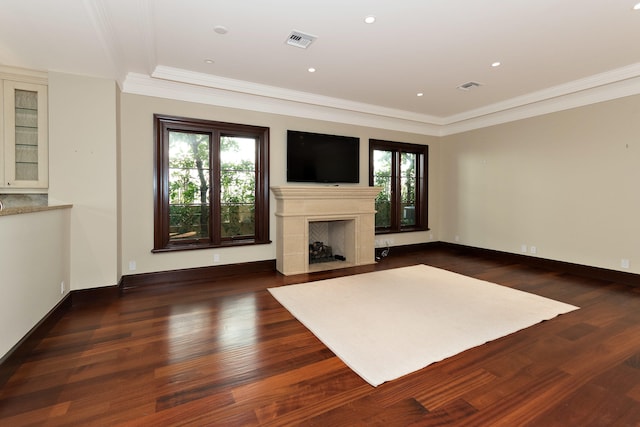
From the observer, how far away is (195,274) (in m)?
4.48

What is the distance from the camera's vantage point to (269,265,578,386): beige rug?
235 cm

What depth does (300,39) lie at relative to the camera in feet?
10.6

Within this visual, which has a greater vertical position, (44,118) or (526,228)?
(44,118)

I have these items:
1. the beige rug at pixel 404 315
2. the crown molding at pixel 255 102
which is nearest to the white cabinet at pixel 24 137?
the crown molding at pixel 255 102

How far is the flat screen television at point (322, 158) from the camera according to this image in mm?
5207

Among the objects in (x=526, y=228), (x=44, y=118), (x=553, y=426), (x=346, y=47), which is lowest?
(x=553, y=426)

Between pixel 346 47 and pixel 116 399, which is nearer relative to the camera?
pixel 116 399

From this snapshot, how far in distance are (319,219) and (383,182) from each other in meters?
2.07

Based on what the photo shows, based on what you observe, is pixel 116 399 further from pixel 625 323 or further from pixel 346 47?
pixel 625 323

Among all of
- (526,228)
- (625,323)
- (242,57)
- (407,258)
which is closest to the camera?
(625,323)

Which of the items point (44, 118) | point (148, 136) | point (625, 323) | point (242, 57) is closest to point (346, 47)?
point (242, 57)

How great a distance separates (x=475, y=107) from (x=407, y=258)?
3.21 metres

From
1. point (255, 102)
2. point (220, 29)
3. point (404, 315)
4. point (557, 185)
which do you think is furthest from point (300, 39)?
point (557, 185)

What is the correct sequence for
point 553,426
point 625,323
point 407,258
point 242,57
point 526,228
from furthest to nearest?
point 407,258, point 526,228, point 242,57, point 625,323, point 553,426
